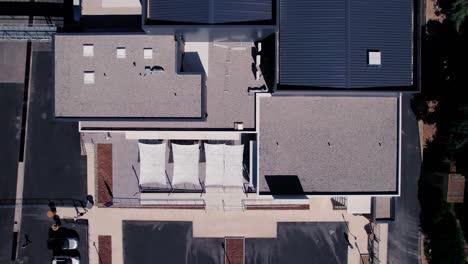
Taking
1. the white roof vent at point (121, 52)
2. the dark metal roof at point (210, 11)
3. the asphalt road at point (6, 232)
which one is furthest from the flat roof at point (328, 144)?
the asphalt road at point (6, 232)

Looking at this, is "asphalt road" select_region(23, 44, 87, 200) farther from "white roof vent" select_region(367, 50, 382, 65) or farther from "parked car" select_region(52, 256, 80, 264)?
"white roof vent" select_region(367, 50, 382, 65)

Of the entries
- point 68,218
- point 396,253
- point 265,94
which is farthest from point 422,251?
point 68,218

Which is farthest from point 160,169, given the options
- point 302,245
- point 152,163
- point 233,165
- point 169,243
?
point 302,245

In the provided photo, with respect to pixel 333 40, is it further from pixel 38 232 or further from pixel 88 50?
pixel 38 232

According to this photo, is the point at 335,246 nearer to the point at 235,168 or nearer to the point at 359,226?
the point at 359,226

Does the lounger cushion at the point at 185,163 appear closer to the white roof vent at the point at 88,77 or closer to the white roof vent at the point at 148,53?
the white roof vent at the point at 148,53

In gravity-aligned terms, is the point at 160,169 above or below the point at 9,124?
below

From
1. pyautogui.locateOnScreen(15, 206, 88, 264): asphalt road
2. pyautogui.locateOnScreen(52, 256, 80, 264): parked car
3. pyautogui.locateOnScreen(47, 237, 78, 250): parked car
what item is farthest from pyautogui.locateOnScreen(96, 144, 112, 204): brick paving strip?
pyautogui.locateOnScreen(52, 256, 80, 264): parked car
